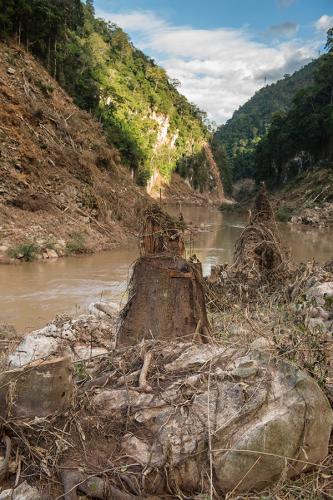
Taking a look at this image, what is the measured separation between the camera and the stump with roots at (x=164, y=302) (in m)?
3.87

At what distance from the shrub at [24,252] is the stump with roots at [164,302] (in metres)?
9.99

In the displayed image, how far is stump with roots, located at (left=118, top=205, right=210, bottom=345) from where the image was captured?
3.87m

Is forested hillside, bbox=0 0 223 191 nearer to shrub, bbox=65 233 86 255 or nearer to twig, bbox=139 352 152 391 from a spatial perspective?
shrub, bbox=65 233 86 255

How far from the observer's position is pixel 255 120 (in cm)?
10588

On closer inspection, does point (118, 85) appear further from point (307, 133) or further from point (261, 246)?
point (261, 246)

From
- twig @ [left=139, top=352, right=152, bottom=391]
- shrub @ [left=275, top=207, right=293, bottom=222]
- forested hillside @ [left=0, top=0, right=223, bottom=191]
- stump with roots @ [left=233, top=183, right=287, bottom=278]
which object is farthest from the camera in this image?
shrub @ [left=275, top=207, right=293, bottom=222]

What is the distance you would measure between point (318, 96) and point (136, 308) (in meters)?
49.8

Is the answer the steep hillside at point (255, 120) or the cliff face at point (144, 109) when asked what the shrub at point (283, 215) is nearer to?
the cliff face at point (144, 109)

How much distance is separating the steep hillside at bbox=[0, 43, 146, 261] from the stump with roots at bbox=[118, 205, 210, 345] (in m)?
10.1

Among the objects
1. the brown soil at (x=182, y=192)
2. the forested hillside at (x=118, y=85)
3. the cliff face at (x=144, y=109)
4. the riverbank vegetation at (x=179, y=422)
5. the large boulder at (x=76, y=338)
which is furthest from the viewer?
the brown soil at (x=182, y=192)

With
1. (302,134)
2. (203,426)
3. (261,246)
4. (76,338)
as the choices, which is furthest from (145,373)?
(302,134)

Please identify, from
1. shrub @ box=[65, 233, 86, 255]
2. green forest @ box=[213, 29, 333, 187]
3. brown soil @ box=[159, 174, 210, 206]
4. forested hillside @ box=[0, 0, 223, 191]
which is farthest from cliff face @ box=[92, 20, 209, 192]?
shrub @ box=[65, 233, 86, 255]

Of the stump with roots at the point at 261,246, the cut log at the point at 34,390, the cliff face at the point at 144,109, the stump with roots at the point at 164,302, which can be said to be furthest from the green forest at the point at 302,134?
the cut log at the point at 34,390

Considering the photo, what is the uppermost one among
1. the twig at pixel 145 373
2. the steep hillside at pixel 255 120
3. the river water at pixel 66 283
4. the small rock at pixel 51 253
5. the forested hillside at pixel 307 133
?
the steep hillside at pixel 255 120
